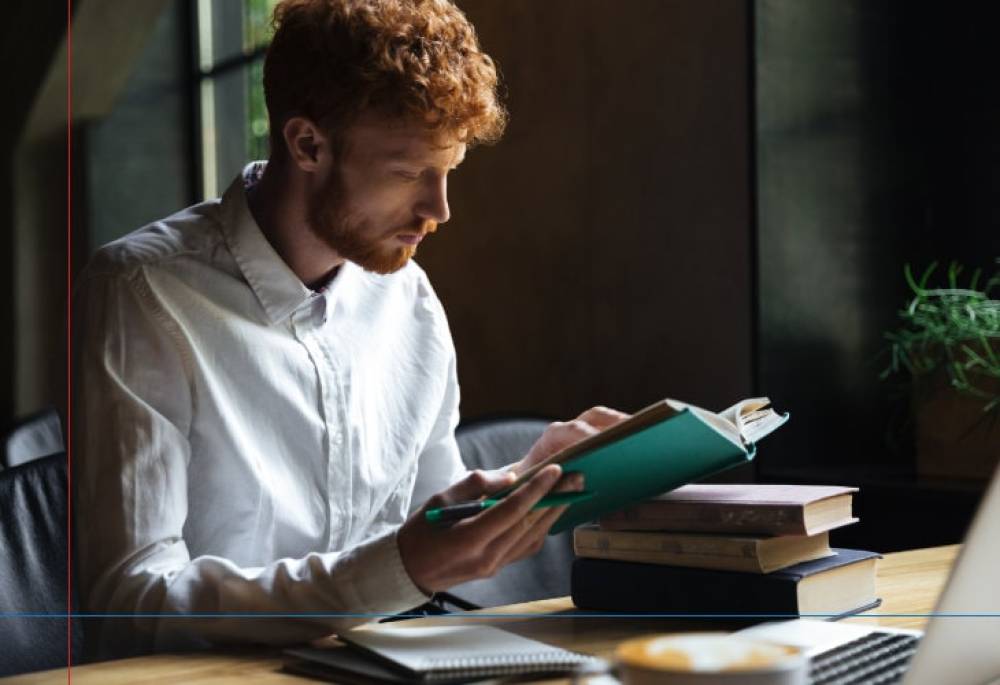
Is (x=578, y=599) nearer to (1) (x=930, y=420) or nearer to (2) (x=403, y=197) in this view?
(2) (x=403, y=197)

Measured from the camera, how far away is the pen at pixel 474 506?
2.75ft

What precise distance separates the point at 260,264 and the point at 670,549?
0.48 meters

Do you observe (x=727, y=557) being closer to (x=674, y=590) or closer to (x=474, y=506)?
(x=674, y=590)

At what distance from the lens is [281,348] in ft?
4.07

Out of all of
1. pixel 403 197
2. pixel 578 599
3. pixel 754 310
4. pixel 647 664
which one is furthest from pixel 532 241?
pixel 647 664

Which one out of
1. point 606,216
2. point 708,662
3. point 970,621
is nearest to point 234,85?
point 606,216

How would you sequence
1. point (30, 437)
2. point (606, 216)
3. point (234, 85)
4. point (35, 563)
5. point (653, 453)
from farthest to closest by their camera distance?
point (234, 85) → point (606, 216) → point (35, 563) → point (30, 437) → point (653, 453)

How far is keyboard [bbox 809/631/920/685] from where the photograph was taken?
29.8 inches

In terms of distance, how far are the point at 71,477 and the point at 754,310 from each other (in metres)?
1.28

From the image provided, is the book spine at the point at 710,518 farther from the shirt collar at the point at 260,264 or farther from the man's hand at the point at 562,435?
the shirt collar at the point at 260,264

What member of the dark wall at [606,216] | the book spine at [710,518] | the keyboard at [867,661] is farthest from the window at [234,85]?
the keyboard at [867,661]

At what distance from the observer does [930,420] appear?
1.88 meters

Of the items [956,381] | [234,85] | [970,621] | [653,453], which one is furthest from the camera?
[234,85]

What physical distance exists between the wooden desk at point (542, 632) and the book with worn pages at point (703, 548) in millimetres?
48
